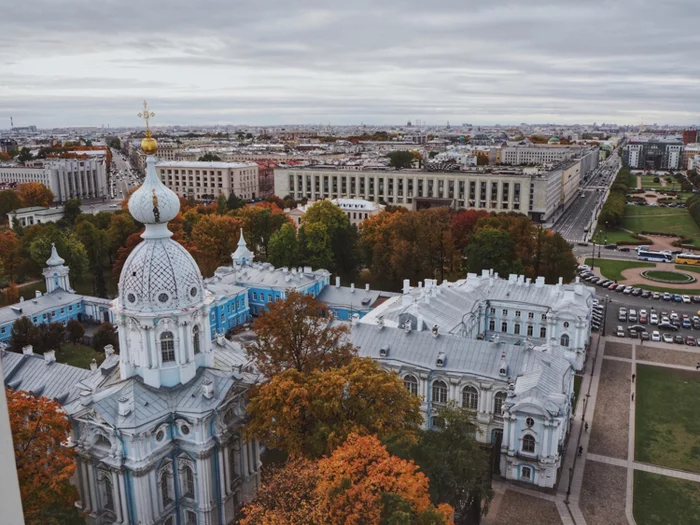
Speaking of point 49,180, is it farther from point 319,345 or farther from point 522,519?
point 522,519

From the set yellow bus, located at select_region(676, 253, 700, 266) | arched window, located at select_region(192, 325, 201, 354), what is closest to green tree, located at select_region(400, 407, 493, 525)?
arched window, located at select_region(192, 325, 201, 354)

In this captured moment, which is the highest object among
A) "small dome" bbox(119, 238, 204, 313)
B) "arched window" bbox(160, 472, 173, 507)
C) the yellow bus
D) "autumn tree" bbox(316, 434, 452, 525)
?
"small dome" bbox(119, 238, 204, 313)

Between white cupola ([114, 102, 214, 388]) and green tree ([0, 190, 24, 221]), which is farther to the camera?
green tree ([0, 190, 24, 221])

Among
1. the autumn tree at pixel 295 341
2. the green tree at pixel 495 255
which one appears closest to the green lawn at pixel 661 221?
the green tree at pixel 495 255

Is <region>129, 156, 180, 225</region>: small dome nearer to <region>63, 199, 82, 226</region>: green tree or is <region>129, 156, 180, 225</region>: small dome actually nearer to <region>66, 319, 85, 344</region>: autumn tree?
<region>66, 319, 85, 344</region>: autumn tree

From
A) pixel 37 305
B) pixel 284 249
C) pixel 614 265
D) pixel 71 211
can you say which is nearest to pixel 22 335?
pixel 37 305

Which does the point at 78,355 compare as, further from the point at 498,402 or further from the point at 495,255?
the point at 495,255

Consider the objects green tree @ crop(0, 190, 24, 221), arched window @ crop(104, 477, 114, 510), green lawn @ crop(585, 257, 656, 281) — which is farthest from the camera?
green tree @ crop(0, 190, 24, 221)
